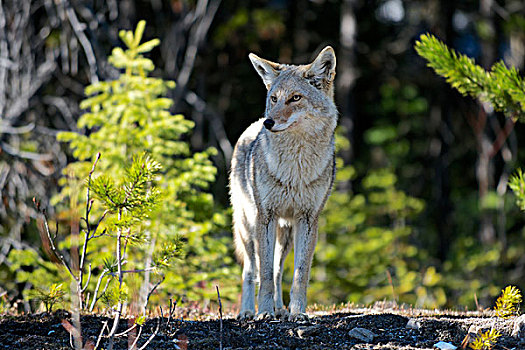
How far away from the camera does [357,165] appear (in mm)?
22078

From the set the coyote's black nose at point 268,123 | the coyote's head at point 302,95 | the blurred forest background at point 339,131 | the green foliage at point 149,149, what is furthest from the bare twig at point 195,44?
the coyote's black nose at point 268,123

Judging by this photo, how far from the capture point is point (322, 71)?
646 cm

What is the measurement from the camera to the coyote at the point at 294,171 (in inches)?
239

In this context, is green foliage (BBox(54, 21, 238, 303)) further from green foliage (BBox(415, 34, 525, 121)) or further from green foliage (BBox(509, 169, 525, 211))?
green foliage (BBox(509, 169, 525, 211))

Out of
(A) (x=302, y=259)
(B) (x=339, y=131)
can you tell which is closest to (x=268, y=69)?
(A) (x=302, y=259)

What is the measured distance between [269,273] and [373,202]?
11.9 metres

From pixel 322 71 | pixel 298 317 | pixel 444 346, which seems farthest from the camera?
pixel 322 71

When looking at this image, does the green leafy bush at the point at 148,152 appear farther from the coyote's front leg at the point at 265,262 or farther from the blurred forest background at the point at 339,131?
the coyote's front leg at the point at 265,262

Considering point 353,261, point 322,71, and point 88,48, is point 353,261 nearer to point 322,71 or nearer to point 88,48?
point 88,48

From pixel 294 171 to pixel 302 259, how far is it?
0.91m

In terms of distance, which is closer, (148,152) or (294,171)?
(294,171)

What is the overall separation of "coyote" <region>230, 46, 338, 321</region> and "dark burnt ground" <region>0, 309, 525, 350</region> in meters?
0.74

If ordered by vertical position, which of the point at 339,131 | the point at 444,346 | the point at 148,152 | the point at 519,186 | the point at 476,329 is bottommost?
the point at 444,346

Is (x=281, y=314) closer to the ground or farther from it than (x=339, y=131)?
closer to the ground
